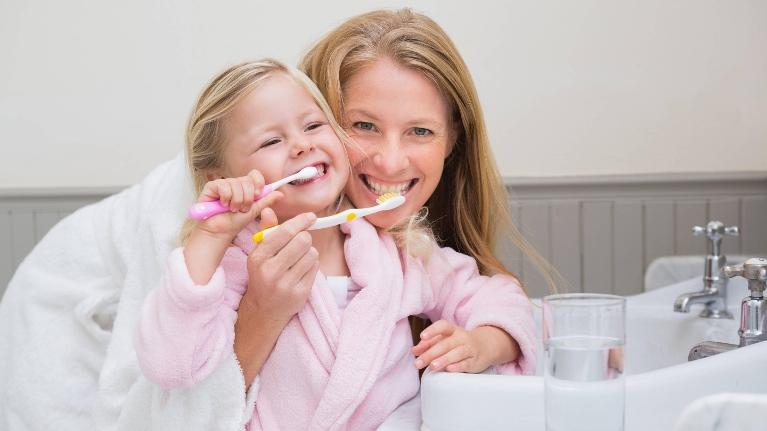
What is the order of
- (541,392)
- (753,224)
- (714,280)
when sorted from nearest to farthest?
(541,392), (714,280), (753,224)

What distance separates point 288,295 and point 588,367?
39 cm

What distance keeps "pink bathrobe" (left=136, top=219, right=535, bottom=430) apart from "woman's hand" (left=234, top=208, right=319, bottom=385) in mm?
23

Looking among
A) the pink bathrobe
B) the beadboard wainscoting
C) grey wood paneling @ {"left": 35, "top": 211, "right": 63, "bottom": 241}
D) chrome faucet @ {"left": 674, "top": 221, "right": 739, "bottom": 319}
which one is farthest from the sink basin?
grey wood paneling @ {"left": 35, "top": 211, "right": 63, "bottom": 241}

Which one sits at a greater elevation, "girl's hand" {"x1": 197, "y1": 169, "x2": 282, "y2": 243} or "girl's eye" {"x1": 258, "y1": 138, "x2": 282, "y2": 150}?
"girl's eye" {"x1": 258, "y1": 138, "x2": 282, "y2": 150}

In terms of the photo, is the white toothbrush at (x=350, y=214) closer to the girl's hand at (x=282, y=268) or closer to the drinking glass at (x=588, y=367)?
the girl's hand at (x=282, y=268)

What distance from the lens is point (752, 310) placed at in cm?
116

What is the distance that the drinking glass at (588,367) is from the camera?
80cm

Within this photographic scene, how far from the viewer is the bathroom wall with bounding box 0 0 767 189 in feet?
6.81

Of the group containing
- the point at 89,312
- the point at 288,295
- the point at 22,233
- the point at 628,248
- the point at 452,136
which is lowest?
the point at 628,248

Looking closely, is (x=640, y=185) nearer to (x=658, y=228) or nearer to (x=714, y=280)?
(x=658, y=228)

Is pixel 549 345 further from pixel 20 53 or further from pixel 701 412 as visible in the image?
pixel 20 53

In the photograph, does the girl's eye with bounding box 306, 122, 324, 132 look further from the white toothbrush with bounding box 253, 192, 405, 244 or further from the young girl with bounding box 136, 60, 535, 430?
the white toothbrush with bounding box 253, 192, 405, 244

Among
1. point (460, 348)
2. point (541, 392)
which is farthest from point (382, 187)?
point (541, 392)

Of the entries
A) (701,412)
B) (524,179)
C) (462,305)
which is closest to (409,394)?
(462,305)
